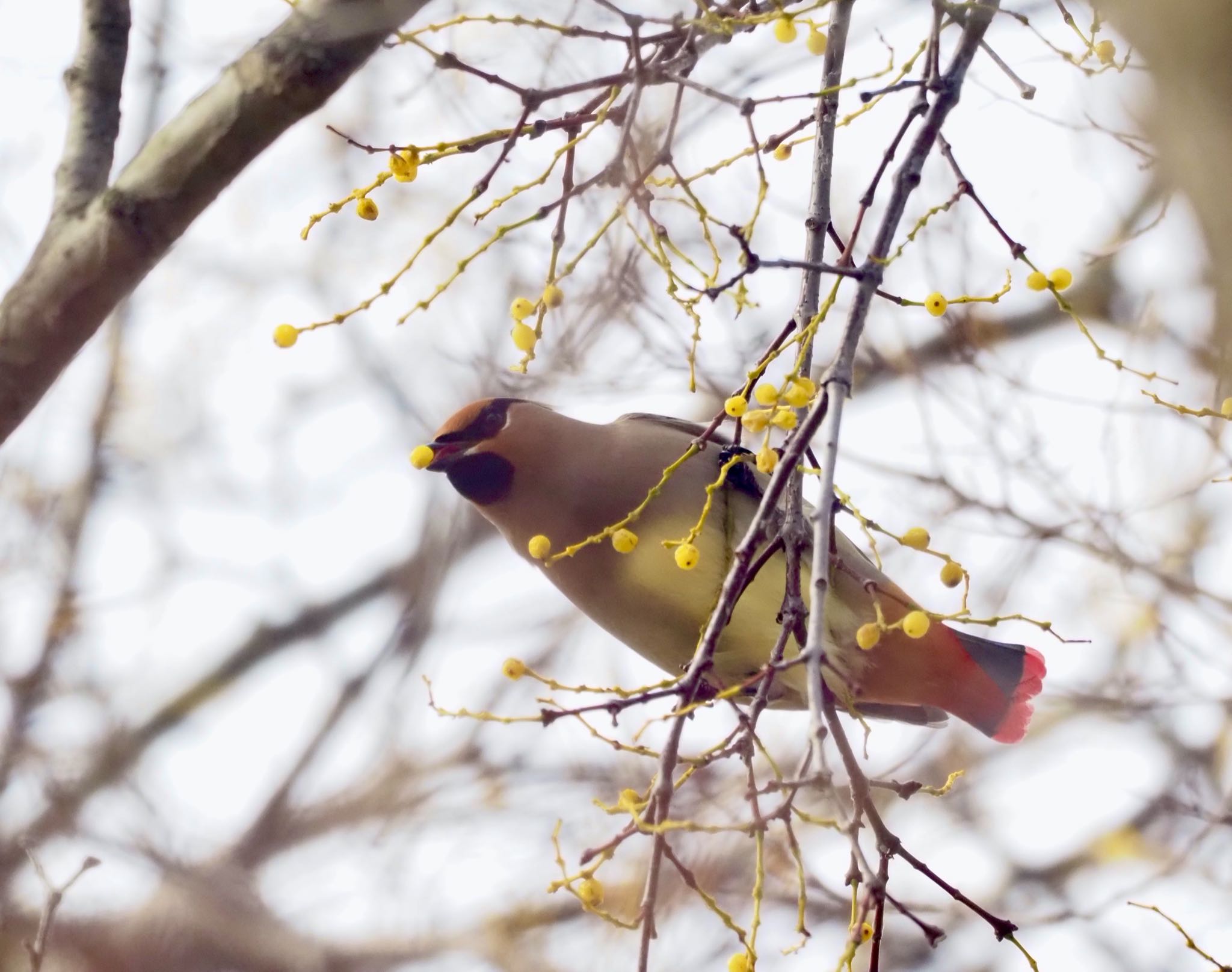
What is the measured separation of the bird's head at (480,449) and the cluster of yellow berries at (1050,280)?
1.47 meters

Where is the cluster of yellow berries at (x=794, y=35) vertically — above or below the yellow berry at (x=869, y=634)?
above

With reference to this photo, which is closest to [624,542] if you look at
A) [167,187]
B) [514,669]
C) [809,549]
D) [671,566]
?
[514,669]

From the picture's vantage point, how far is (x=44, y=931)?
2111mm

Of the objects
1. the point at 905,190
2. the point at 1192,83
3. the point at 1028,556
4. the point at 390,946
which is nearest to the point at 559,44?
the point at 905,190

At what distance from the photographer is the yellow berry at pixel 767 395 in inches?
A: 59.4

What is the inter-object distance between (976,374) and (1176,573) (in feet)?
3.10

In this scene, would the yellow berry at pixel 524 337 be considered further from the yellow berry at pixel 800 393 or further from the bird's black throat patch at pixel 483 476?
the bird's black throat patch at pixel 483 476

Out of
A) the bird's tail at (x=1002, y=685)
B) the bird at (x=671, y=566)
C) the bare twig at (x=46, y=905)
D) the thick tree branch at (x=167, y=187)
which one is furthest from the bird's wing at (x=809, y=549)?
A: the bare twig at (x=46, y=905)

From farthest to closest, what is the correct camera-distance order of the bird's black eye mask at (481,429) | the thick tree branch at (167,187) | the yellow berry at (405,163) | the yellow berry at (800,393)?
the bird's black eye mask at (481,429), the thick tree branch at (167,187), the yellow berry at (405,163), the yellow berry at (800,393)

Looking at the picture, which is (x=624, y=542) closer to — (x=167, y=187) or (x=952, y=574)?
(x=952, y=574)

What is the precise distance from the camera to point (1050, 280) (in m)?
1.62

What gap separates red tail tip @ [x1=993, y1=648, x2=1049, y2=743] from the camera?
2828mm

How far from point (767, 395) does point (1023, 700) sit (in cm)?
161

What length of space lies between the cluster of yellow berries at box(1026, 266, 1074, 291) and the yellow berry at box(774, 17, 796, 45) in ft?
1.37
